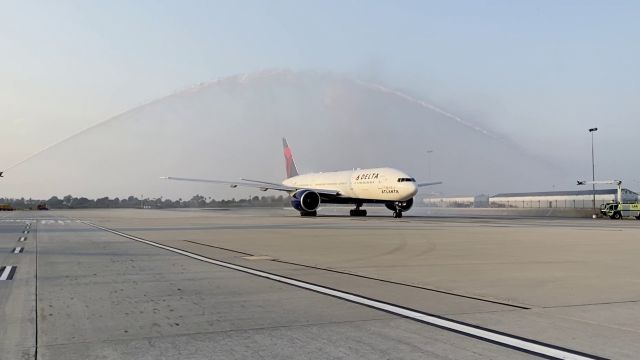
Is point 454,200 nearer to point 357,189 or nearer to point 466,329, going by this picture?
point 357,189

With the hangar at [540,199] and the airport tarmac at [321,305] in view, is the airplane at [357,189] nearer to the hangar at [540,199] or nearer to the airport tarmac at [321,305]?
the airport tarmac at [321,305]

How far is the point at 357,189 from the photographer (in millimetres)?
52281

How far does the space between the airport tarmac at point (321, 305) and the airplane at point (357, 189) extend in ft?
101

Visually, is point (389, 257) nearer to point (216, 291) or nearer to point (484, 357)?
point (216, 291)

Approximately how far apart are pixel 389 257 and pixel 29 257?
10.6 meters

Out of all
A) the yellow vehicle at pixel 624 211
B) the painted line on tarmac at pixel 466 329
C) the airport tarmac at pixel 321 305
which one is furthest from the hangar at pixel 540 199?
the painted line on tarmac at pixel 466 329

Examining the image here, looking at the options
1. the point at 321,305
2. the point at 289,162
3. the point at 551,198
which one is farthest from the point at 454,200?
the point at 321,305

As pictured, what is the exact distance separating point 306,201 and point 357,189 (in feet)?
15.9

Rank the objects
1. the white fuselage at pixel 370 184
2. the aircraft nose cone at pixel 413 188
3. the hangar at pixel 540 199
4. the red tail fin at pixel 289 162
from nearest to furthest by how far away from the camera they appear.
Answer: the aircraft nose cone at pixel 413 188
the white fuselage at pixel 370 184
the red tail fin at pixel 289 162
the hangar at pixel 540 199

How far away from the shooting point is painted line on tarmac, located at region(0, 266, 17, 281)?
40.3ft

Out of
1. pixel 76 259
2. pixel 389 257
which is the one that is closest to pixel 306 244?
pixel 389 257

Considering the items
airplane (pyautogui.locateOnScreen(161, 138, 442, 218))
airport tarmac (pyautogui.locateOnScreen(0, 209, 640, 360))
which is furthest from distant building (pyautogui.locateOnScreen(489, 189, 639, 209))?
airport tarmac (pyautogui.locateOnScreen(0, 209, 640, 360))

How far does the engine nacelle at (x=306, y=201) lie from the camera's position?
52344mm

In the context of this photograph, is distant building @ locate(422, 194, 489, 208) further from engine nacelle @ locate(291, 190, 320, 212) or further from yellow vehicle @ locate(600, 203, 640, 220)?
engine nacelle @ locate(291, 190, 320, 212)
